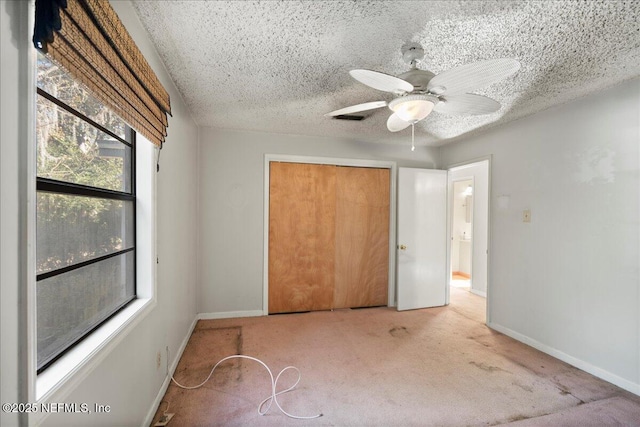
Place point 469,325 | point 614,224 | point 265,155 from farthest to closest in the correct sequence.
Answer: point 265,155, point 469,325, point 614,224

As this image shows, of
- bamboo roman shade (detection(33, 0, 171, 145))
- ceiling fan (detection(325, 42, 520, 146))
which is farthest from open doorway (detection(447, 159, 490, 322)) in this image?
bamboo roman shade (detection(33, 0, 171, 145))

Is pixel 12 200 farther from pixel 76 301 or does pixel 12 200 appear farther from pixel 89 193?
pixel 76 301

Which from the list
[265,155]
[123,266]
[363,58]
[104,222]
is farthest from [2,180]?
[265,155]

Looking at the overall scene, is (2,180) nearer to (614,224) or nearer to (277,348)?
(277,348)

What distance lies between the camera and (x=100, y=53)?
3.18 ft

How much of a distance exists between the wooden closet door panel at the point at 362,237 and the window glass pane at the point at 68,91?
2.68 meters

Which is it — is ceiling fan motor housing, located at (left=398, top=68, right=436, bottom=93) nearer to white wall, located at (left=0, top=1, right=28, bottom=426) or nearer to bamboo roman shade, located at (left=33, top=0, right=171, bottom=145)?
bamboo roman shade, located at (left=33, top=0, right=171, bottom=145)

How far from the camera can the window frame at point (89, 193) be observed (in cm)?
92

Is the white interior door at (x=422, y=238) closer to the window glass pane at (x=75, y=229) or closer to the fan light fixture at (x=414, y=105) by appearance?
the fan light fixture at (x=414, y=105)

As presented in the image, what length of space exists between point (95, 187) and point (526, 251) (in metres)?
3.55

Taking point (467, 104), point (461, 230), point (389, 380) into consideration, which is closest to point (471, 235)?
point (461, 230)

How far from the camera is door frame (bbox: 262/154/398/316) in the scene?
339cm

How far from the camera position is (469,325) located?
10.3 ft

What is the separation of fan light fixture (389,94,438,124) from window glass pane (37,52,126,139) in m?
1.43
